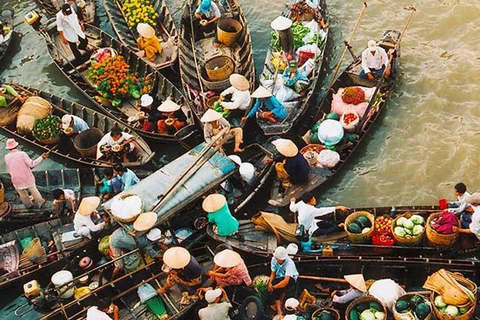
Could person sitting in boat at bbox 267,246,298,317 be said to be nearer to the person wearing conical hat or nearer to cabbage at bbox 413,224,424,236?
cabbage at bbox 413,224,424,236

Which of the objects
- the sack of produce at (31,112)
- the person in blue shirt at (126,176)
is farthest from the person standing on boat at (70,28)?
the person in blue shirt at (126,176)

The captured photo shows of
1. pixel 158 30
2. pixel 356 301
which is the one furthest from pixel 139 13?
pixel 356 301

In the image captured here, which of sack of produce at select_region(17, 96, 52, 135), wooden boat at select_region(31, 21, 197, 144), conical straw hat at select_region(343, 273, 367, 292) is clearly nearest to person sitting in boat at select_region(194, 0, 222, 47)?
wooden boat at select_region(31, 21, 197, 144)

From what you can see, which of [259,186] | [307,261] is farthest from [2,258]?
[307,261]

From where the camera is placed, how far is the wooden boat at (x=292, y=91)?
13617 millimetres

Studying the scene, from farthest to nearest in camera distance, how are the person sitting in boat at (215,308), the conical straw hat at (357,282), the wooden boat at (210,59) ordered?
the wooden boat at (210,59) < the person sitting in boat at (215,308) < the conical straw hat at (357,282)

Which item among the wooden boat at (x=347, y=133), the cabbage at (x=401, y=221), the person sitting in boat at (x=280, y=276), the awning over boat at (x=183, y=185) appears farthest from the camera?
the wooden boat at (x=347, y=133)

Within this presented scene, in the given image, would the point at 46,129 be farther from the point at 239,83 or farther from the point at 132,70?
the point at 239,83

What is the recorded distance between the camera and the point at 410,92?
1555 cm

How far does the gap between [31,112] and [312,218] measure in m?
8.51

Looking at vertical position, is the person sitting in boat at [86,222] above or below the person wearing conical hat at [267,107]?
below

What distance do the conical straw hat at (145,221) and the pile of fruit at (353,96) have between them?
607cm

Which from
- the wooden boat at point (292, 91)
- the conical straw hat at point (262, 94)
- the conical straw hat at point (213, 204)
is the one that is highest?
the conical straw hat at point (262, 94)

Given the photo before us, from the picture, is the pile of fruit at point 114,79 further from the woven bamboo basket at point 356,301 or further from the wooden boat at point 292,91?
the woven bamboo basket at point 356,301
